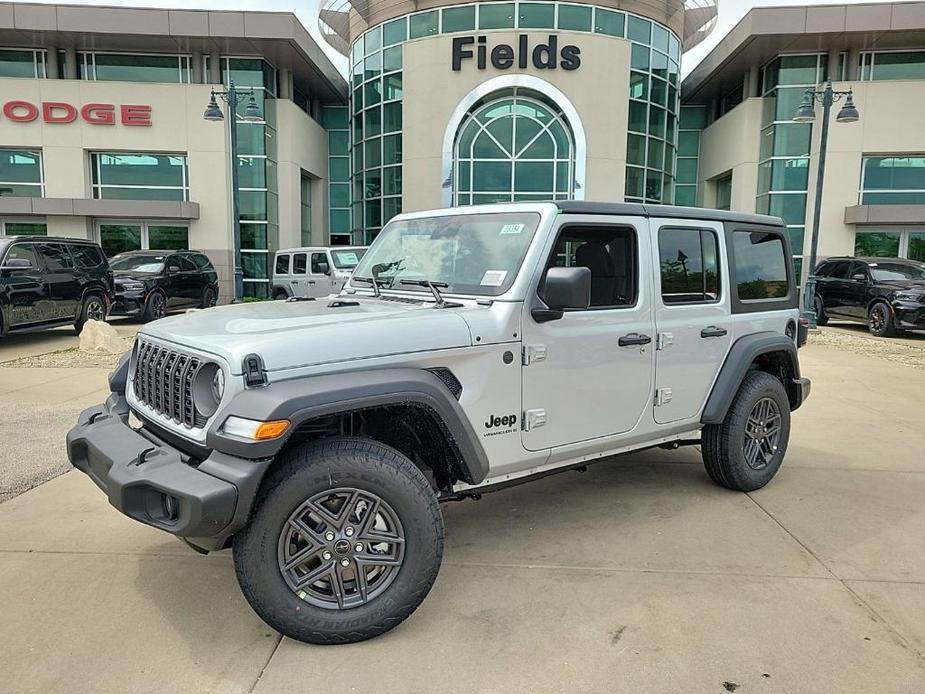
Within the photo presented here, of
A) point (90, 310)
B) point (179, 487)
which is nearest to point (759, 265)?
point (179, 487)

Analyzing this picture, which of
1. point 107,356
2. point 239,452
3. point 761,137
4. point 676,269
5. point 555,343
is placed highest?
point 761,137

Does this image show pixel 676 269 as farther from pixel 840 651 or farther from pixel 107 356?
pixel 107 356

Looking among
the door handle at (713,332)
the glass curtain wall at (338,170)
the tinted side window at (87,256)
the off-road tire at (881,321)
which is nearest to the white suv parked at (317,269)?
the tinted side window at (87,256)

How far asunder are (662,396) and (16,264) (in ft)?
35.3

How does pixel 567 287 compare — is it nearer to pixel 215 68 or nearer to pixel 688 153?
pixel 215 68

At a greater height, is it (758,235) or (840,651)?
(758,235)

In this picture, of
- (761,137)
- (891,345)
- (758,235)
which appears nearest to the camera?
(758,235)

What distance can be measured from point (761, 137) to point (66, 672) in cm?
2847

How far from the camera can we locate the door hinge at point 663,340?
13.7 ft

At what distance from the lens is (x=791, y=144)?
2503 centimetres

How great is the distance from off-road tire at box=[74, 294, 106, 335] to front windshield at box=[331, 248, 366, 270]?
18.2 ft

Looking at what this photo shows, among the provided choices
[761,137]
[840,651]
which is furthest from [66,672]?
[761,137]

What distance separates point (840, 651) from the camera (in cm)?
295

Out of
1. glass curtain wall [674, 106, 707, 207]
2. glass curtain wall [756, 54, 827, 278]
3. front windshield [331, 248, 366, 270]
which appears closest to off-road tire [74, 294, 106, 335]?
front windshield [331, 248, 366, 270]
